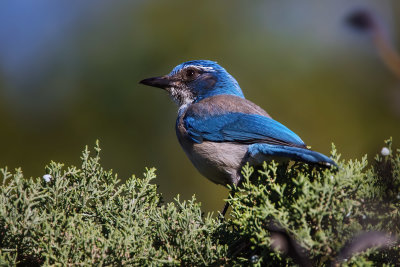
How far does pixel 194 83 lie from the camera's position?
524cm

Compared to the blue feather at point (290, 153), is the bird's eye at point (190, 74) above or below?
above

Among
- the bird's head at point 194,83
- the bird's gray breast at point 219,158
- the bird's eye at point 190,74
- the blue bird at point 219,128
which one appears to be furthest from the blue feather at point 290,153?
the bird's eye at point 190,74

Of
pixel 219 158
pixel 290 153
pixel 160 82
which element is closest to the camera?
pixel 290 153

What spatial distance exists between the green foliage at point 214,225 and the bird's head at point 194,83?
2316 millimetres

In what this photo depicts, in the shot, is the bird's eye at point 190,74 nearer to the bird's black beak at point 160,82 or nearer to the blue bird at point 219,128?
the blue bird at point 219,128

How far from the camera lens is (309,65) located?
262 inches

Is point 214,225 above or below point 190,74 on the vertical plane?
below

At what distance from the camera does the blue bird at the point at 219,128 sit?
3.96m

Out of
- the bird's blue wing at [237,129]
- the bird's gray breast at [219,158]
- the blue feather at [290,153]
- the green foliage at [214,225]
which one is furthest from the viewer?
the bird's gray breast at [219,158]

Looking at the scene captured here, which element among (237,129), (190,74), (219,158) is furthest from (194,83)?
(219,158)

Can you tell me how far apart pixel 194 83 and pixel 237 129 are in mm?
1118

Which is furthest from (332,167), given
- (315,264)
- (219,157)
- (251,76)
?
(251,76)

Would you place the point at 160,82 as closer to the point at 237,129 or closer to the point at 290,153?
the point at 237,129

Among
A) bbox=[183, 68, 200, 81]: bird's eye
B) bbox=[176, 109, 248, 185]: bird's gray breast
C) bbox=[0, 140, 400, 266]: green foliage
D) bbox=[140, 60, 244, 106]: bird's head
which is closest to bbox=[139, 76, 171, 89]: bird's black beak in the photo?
bbox=[140, 60, 244, 106]: bird's head
